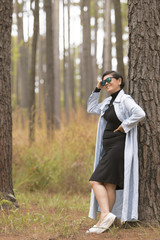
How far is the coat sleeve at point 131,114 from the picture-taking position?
149 inches

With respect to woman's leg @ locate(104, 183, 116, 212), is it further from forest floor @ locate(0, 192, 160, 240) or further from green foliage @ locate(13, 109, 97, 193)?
green foliage @ locate(13, 109, 97, 193)

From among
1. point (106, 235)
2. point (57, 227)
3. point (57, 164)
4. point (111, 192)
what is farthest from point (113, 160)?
point (57, 164)

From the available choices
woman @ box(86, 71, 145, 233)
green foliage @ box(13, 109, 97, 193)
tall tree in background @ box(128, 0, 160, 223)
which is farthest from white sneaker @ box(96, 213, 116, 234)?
green foliage @ box(13, 109, 97, 193)

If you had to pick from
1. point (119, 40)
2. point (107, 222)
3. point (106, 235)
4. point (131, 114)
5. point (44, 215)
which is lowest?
point (44, 215)

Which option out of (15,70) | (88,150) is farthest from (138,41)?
(15,70)

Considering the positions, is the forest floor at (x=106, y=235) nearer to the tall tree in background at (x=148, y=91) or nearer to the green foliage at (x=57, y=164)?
the tall tree in background at (x=148, y=91)

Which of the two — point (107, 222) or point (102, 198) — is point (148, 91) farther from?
point (107, 222)

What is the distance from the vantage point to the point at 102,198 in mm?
3959

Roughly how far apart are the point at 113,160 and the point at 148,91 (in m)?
0.94

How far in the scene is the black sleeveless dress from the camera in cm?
399

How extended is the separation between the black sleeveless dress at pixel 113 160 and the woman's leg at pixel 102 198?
8cm

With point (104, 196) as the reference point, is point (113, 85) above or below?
above

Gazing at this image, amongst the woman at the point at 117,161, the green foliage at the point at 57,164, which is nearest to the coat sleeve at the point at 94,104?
the woman at the point at 117,161

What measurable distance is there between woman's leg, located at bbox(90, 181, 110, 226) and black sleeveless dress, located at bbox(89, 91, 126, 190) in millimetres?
82
